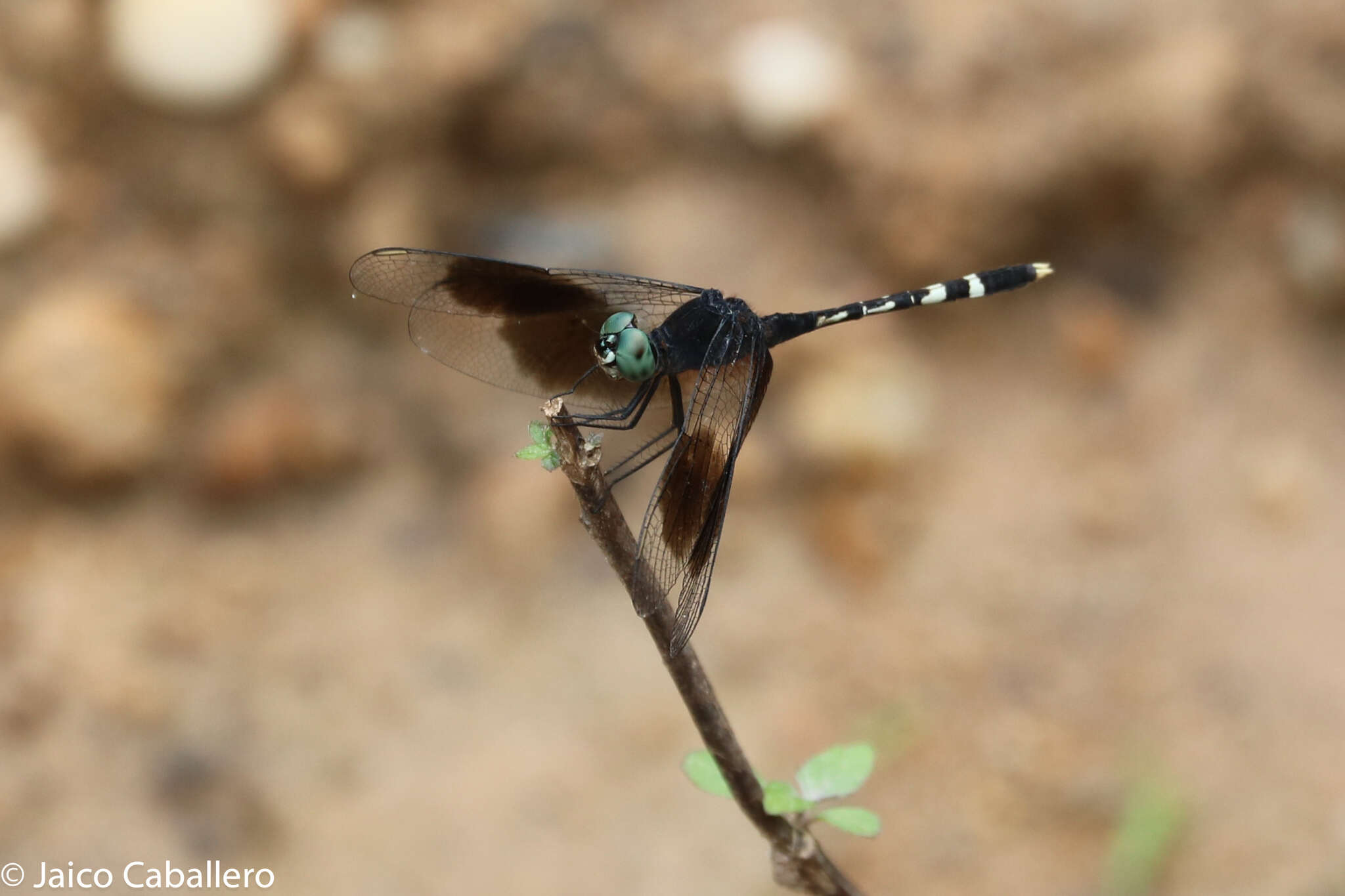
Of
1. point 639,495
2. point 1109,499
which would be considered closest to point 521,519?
point 639,495

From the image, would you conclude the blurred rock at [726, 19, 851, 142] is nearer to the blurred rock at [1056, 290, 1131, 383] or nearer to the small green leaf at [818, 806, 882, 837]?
the blurred rock at [1056, 290, 1131, 383]

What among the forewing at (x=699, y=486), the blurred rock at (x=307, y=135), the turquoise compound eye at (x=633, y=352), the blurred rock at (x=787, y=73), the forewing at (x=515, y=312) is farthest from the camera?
the blurred rock at (x=787, y=73)

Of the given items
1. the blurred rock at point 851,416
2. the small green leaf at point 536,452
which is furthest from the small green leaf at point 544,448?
the blurred rock at point 851,416

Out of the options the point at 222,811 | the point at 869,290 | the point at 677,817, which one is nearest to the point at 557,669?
the point at 677,817

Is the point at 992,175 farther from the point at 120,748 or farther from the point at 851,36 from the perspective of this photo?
the point at 120,748

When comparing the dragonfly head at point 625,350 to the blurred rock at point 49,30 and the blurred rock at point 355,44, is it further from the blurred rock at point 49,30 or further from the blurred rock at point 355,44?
the blurred rock at point 49,30

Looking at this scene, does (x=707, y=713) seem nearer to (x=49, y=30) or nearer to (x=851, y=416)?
(x=851, y=416)

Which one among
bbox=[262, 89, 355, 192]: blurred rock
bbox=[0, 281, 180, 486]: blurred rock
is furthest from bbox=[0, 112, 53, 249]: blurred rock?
bbox=[262, 89, 355, 192]: blurred rock
